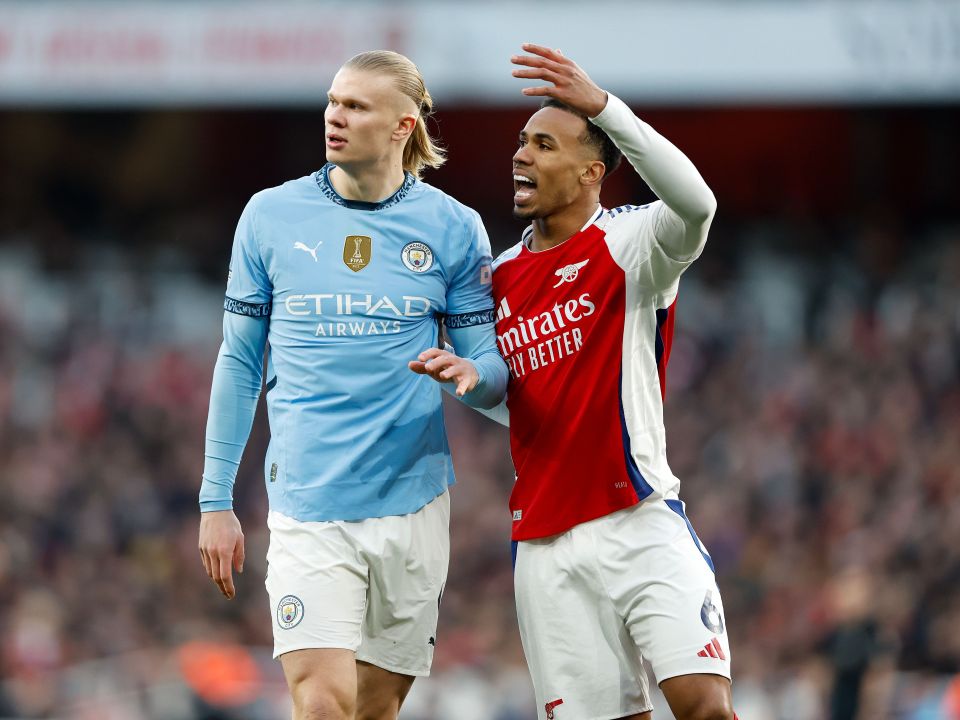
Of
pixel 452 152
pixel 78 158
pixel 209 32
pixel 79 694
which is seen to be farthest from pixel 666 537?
pixel 78 158

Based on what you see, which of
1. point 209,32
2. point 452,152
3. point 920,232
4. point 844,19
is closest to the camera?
point 844,19

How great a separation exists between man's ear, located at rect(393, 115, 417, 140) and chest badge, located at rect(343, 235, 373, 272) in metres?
0.33

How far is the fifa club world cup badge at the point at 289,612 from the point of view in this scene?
443 centimetres

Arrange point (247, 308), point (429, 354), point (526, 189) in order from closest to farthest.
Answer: point (429, 354) < point (247, 308) < point (526, 189)

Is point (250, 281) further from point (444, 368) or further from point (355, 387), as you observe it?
point (444, 368)

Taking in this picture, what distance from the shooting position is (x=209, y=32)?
1380cm

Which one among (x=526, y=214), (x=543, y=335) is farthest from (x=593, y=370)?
(x=526, y=214)

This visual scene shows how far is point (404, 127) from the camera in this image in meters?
4.70

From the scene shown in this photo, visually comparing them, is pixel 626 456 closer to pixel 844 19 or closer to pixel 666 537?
pixel 666 537

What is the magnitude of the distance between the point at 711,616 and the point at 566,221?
127cm

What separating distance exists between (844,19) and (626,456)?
918 centimetres

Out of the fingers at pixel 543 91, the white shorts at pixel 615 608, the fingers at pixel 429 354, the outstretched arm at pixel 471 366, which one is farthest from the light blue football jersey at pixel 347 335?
the fingers at pixel 543 91

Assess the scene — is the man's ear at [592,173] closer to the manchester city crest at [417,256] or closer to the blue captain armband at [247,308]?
the manchester city crest at [417,256]

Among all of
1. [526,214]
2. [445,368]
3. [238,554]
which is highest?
[526,214]
